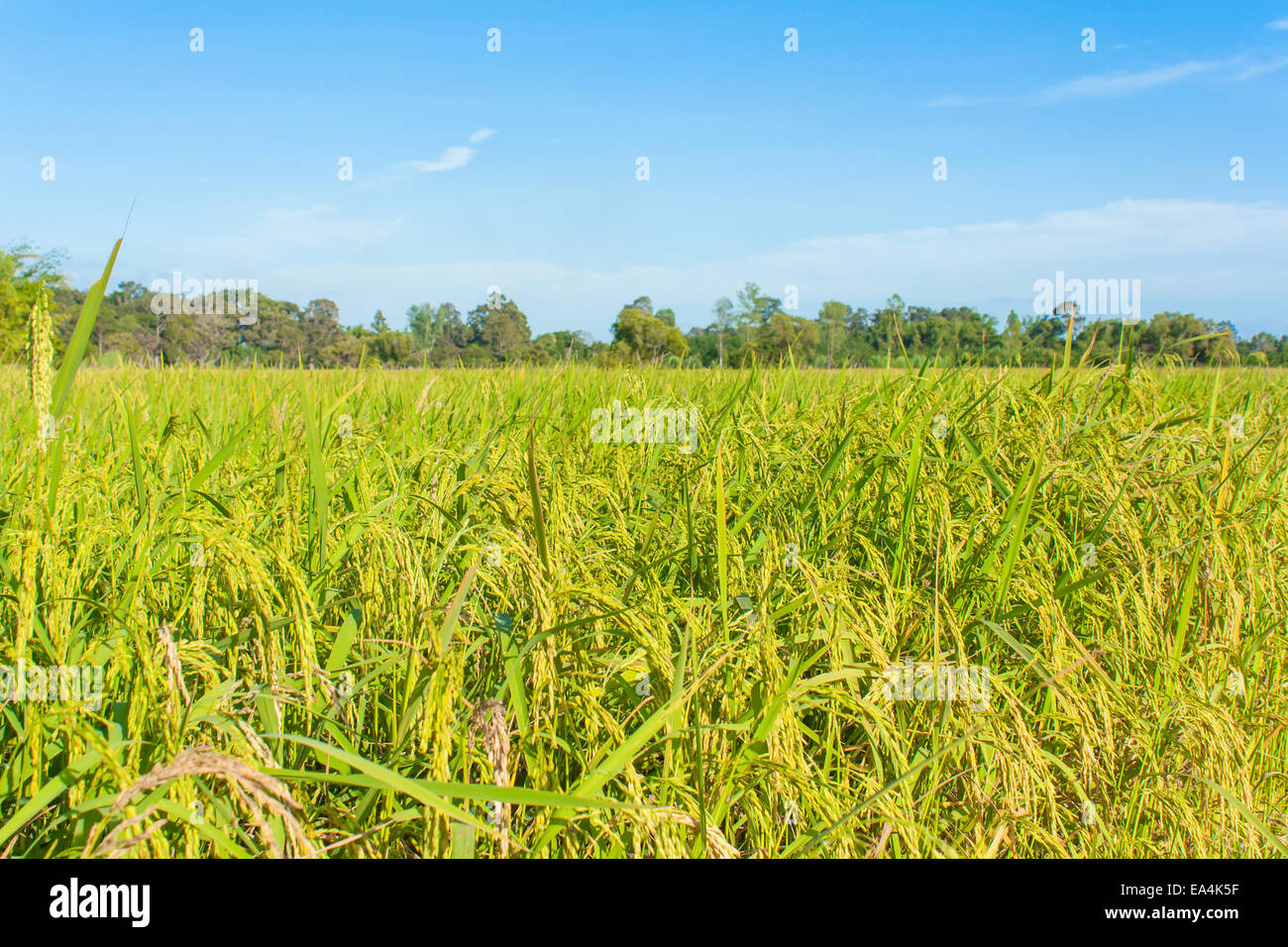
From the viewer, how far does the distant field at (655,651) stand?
1.02 metres

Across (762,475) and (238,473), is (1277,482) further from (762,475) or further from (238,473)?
(238,473)

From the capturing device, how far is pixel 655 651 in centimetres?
102

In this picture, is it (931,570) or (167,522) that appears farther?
(931,570)

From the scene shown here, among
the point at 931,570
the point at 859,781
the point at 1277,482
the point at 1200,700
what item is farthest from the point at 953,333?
the point at 859,781

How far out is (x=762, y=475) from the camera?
7.05ft

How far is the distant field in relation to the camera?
1019mm

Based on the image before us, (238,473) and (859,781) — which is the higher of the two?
(238,473)
